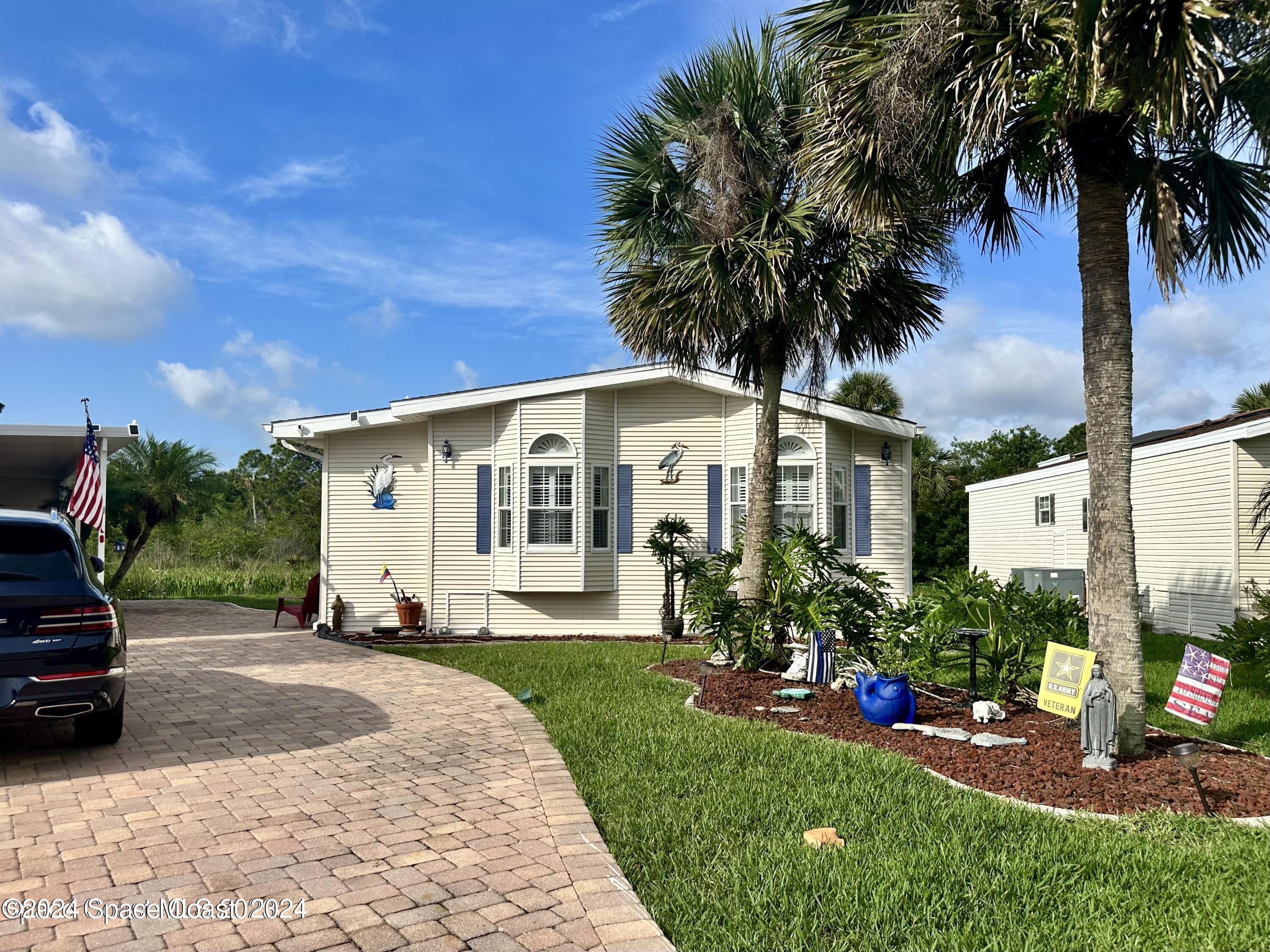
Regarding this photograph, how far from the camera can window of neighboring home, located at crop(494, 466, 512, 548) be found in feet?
47.2

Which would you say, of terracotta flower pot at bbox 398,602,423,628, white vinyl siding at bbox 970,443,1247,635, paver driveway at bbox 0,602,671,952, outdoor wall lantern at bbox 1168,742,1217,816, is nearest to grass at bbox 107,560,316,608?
terracotta flower pot at bbox 398,602,423,628

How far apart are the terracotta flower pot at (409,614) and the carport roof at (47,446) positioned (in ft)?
16.3

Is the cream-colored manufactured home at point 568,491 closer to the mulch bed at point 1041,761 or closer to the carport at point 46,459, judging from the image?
the carport at point 46,459

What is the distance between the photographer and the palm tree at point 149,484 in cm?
1967

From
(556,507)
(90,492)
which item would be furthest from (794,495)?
(90,492)

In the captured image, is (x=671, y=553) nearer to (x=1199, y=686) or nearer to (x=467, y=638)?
(x=467, y=638)

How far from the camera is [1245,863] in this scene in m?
4.14

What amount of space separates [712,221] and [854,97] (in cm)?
314

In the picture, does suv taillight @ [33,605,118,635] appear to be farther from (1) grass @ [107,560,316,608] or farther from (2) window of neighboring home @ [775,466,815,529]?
(1) grass @ [107,560,316,608]

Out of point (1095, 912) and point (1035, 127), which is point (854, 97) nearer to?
point (1035, 127)

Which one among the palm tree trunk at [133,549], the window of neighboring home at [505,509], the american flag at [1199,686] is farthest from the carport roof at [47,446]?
the american flag at [1199,686]

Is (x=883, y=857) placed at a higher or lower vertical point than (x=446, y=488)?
lower

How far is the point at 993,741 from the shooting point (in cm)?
639

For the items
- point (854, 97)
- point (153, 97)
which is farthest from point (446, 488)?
point (854, 97)
